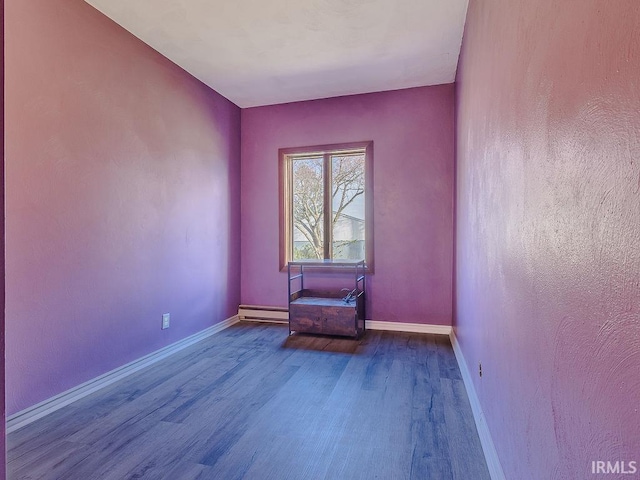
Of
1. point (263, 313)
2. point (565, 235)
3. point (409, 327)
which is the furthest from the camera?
point (263, 313)

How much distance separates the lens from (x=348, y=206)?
3.92 metres

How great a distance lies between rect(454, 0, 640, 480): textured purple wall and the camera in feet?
1.74

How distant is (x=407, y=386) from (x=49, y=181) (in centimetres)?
269

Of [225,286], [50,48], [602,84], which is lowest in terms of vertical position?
[225,286]

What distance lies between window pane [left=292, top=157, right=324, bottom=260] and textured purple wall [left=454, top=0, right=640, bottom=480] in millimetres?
2684

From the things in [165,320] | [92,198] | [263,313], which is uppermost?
[92,198]

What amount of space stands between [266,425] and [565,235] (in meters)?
1.76

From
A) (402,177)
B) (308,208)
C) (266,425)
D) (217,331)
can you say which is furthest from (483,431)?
(308,208)

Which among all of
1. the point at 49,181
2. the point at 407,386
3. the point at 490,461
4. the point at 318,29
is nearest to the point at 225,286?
the point at 49,181

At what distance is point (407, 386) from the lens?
2307 mm

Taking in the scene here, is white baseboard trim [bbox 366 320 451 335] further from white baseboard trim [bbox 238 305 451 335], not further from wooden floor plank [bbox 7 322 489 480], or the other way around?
wooden floor plank [bbox 7 322 489 480]

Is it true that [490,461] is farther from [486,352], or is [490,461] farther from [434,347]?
[434,347]

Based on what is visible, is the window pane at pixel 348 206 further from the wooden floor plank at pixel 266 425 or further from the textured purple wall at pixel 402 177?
the wooden floor plank at pixel 266 425

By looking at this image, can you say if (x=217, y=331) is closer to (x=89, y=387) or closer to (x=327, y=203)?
(x=89, y=387)
